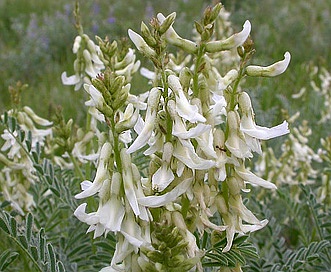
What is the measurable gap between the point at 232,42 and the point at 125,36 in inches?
101

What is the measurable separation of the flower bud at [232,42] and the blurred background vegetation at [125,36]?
2.06m

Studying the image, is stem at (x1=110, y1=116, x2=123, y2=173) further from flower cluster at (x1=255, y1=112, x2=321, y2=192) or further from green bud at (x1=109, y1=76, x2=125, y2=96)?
flower cluster at (x1=255, y1=112, x2=321, y2=192)

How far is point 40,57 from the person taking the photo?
5250mm

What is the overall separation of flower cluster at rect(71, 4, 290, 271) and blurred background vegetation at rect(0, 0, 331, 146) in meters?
2.01

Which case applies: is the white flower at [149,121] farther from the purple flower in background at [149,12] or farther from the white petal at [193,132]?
the purple flower in background at [149,12]

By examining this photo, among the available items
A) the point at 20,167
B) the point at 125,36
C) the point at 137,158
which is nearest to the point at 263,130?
the point at 137,158

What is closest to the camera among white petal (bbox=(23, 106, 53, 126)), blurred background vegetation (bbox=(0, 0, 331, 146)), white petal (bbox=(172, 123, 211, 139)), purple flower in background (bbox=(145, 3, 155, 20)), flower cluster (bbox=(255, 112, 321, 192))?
white petal (bbox=(172, 123, 211, 139))

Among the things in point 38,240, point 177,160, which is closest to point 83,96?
point 38,240

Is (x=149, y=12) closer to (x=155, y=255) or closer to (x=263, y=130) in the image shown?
(x=263, y=130)

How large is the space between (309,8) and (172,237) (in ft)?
19.0

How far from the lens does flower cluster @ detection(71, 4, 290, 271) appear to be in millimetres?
1186

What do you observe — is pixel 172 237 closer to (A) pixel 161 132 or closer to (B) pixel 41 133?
(A) pixel 161 132

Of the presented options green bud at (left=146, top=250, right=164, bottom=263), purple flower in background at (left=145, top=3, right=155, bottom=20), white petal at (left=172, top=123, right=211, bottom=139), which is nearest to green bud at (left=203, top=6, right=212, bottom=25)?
white petal at (left=172, top=123, right=211, bottom=139)

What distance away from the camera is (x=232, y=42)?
1.25 metres
